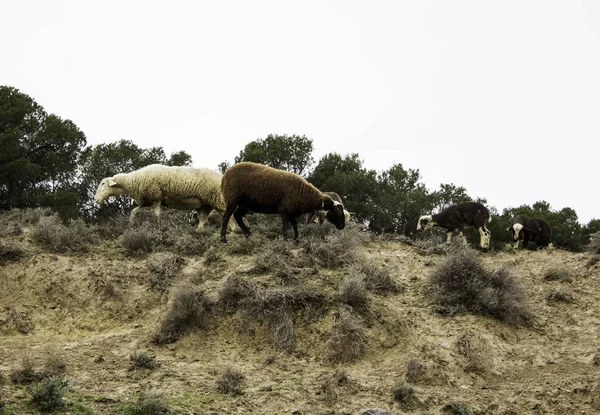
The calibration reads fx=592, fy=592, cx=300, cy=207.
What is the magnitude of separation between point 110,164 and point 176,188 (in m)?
9.73

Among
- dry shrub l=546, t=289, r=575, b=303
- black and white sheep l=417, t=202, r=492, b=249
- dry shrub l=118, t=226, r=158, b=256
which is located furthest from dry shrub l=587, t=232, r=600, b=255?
dry shrub l=118, t=226, r=158, b=256

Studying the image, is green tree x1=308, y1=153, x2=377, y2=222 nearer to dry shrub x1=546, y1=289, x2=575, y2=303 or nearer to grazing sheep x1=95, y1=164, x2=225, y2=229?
grazing sheep x1=95, y1=164, x2=225, y2=229

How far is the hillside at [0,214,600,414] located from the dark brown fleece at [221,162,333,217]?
1036 mm

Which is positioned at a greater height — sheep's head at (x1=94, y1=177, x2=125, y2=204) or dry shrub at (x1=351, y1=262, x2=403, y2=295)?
sheep's head at (x1=94, y1=177, x2=125, y2=204)

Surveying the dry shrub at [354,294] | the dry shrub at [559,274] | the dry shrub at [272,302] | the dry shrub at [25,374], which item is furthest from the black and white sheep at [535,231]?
the dry shrub at [25,374]

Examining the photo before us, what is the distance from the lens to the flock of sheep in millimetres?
15375

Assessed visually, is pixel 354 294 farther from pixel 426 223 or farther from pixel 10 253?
pixel 426 223

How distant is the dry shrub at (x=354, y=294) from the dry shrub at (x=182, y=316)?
2759 millimetres

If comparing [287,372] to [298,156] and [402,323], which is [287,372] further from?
[298,156]

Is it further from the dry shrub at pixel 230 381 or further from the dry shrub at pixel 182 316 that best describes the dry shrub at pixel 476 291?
the dry shrub at pixel 182 316

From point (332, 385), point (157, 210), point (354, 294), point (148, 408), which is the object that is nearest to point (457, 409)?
point (332, 385)

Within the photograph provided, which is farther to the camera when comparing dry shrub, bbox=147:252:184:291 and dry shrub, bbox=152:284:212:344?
dry shrub, bbox=147:252:184:291

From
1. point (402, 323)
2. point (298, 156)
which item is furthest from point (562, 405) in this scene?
point (298, 156)

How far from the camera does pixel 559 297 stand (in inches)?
526
